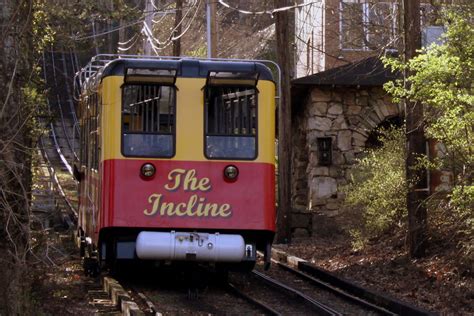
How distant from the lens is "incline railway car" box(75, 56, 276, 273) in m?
12.0

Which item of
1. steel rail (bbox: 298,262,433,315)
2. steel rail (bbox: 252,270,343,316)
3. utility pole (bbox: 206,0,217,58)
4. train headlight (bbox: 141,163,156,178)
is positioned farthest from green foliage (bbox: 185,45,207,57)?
train headlight (bbox: 141,163,156,178)

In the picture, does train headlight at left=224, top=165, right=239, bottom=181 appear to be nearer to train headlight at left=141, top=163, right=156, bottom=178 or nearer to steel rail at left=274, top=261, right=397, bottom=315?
train headlight at left=141, top=163, right=156, bottom=178

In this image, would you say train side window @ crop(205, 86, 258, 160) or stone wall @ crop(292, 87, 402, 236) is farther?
stone wall @ crop(292, 87, 402, 236)

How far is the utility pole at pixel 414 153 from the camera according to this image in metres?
14.1

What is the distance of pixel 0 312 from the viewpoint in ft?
28.6

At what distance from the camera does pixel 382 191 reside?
1554 cm

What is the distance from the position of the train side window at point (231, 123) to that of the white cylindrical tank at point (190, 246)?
1.11 m

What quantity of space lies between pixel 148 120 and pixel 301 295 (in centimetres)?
318

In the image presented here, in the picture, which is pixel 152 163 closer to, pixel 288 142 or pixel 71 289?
pixel 71 289

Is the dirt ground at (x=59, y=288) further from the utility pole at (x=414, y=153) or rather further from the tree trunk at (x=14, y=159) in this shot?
the utility pole at (x=414, y=153)

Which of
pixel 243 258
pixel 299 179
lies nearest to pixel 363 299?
pixel 243 258

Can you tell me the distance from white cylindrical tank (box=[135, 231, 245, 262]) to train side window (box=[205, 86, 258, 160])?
3.64ft

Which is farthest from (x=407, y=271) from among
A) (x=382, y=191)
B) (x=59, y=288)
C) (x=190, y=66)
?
(x=59, y=288)

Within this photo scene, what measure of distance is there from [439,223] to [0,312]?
26.8 feet
